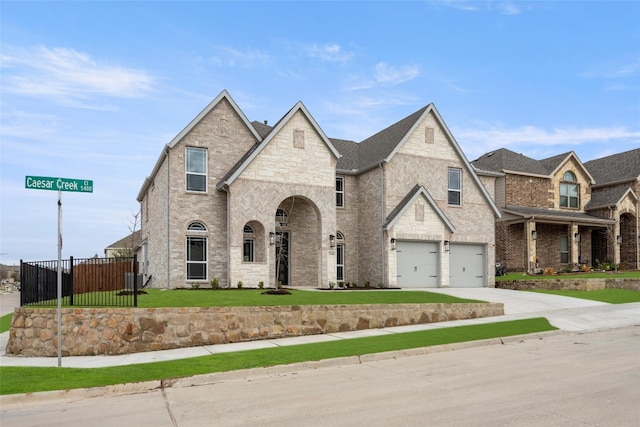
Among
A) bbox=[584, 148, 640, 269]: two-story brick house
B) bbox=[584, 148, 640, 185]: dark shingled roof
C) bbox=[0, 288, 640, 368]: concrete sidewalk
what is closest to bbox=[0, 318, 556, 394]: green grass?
bbox=[0, 288, 640, 368]: concrete sidewalk

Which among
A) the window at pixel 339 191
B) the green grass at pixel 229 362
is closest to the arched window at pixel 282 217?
the window at pixel 339 191

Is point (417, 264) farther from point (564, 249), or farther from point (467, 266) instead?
point (564, 249)

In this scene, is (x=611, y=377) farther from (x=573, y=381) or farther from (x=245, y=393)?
(x=245, y=393)

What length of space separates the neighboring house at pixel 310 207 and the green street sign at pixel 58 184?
11435mm

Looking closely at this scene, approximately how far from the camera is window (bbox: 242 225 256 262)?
2410cm

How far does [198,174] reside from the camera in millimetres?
23938

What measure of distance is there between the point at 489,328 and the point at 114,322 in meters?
10.6

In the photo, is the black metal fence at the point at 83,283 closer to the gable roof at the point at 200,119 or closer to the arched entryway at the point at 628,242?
the gable roof at the point at 200,119

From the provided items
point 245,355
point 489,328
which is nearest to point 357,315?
point 489,328

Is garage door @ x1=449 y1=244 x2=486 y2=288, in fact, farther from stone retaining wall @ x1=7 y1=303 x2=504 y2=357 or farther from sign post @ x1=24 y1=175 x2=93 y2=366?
sign post @ x1=24 y1=175 x2=93 y2=366

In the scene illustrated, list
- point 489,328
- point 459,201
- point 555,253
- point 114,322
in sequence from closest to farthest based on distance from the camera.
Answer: point 114,322 < point 489,328 < point 459,201 < point 555,253

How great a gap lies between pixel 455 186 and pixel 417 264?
17.4 feet

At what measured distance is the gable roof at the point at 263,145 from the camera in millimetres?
22797

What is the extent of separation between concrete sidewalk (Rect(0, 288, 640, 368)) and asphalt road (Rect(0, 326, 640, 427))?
320cm
